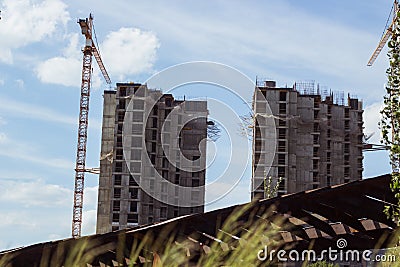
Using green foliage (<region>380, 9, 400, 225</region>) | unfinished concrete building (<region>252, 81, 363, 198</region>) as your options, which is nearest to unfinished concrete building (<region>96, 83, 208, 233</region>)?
unfinished concrete building (<region>252, 81, 363, 198</region>)

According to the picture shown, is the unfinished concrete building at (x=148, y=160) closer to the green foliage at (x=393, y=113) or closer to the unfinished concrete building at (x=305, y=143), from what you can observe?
the unfinished concrete building at (x=305, y=143)

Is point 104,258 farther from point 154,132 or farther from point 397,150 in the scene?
point 154,132

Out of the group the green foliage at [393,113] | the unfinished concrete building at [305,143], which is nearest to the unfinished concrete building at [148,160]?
the unfinished concrete building at [305,143]

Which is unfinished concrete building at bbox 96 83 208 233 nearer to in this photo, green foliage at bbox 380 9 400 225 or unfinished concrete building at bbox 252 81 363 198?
unfinished concrete building at bbox 252 81 363 198

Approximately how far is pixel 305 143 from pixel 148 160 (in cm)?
1604

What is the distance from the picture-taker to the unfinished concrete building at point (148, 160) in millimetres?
68250

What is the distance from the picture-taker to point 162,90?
70.6 metres

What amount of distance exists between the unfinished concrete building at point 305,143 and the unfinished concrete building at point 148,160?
22.7 ft

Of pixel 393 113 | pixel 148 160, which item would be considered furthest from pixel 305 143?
pixel 393 113

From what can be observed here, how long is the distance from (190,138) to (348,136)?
A: 17059 millimetres

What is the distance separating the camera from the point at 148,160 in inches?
2736

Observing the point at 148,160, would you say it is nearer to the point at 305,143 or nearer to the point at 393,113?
the point at 305,143

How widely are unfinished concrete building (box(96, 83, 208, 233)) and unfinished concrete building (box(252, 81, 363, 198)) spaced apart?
691cm

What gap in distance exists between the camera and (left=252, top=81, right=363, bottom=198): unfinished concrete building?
69250 mm
